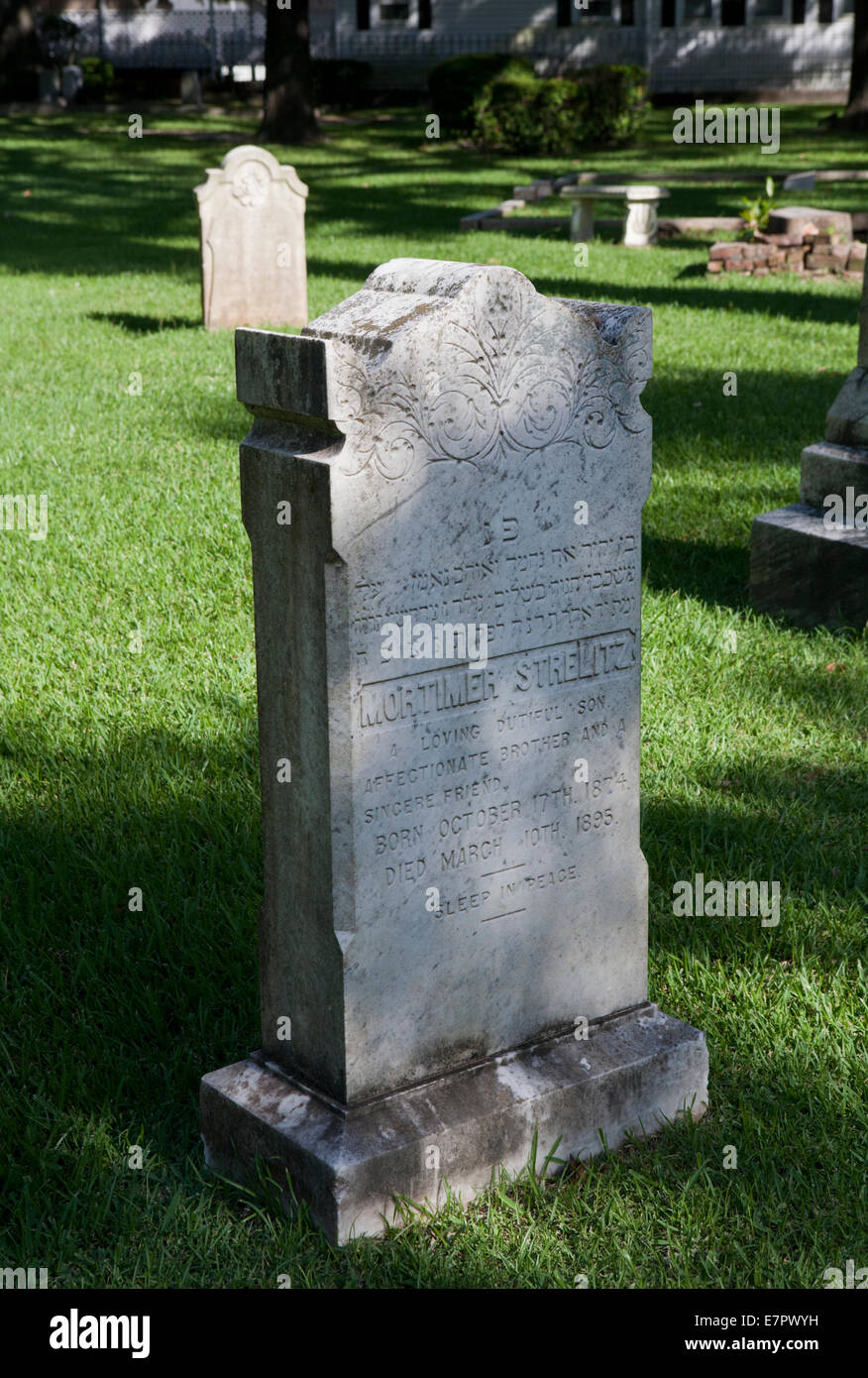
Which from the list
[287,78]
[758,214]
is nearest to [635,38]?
[287,78]

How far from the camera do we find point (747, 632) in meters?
5.71

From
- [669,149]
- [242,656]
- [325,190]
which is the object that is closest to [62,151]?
[325,190]

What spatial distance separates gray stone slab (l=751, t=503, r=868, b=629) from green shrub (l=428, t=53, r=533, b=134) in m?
23.8

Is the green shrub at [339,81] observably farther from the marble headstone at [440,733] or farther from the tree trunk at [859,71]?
the marble headstone at [440,733]

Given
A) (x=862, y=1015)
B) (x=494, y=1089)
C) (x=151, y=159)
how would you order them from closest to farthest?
(x=494, y=1089) → (x=862, y=1015) → (x=151, y=159)

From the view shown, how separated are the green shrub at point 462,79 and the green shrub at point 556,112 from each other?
Answer: 0.73 metres

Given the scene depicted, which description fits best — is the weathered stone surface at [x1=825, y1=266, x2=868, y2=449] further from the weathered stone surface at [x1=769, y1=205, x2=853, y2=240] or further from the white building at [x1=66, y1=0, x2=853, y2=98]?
the white building at [x1=66, y1=0, x2=853, y2=98]

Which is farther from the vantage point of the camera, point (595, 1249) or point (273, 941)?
point (273, 941)

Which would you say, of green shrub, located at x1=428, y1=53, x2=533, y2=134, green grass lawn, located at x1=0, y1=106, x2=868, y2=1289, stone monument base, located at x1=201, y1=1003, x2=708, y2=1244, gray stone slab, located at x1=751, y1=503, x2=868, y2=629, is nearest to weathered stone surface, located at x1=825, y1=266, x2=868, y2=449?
gray stone slab, located at x1=751, y1=503, x2=868, y2=629

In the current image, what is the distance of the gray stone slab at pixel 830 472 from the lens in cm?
577

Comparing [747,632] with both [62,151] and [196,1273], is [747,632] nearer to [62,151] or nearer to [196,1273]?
[196,1273]

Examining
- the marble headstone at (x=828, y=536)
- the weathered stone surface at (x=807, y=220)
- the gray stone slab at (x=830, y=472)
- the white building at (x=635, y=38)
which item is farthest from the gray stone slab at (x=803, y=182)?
the white building at (x=635, y=38)

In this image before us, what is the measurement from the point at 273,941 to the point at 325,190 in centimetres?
2047

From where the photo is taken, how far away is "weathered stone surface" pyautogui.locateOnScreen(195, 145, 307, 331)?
36.5 feet
